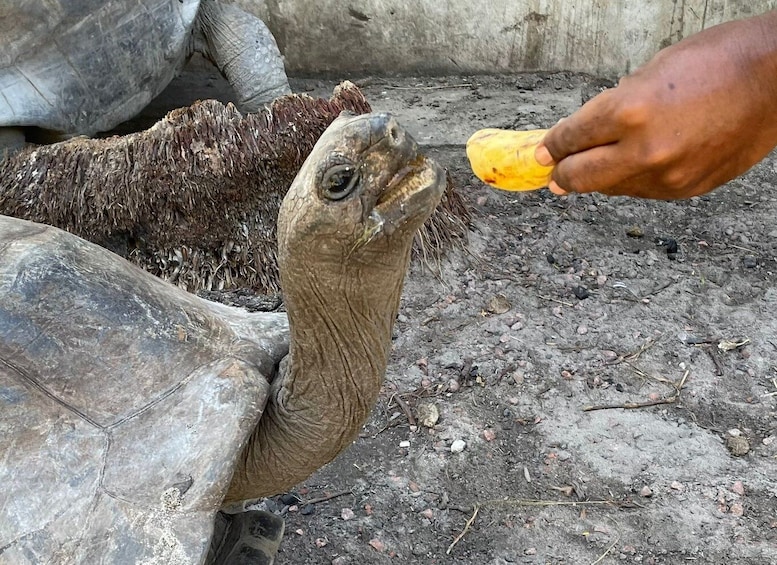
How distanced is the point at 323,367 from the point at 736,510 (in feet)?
5.29

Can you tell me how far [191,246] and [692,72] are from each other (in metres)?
2.67

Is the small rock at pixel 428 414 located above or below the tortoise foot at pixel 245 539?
below

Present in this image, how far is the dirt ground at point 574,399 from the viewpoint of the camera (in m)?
2.64

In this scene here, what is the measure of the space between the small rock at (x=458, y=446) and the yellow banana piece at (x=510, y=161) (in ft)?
4.64

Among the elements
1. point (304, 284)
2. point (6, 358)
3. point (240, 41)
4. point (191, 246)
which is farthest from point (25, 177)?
point (304, 284)

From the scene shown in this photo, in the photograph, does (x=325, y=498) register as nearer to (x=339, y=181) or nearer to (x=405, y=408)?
(x=405, y=408)

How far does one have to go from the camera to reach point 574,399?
312cm

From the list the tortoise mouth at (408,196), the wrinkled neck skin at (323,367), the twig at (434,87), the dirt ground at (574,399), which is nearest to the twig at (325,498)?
the dirt ground at (574,399)

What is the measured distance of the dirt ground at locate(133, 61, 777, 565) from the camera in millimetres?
2639

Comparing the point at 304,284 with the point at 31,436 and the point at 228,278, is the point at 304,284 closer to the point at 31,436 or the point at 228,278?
the point at 31,436

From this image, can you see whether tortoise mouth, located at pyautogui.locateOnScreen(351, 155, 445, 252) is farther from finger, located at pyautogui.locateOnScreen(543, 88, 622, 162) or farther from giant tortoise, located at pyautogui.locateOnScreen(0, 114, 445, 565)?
finger, located at pyautogui.locateOnScreen(543, 88, 622, 162)

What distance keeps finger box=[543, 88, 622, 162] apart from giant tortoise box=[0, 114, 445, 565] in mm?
241

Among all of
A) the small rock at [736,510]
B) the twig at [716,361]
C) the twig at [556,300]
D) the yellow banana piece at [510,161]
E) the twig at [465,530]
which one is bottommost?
the twig at [465,530]

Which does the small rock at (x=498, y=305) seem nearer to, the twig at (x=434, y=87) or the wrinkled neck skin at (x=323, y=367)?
the wrinkled neck skin at (x=323, y=367)
